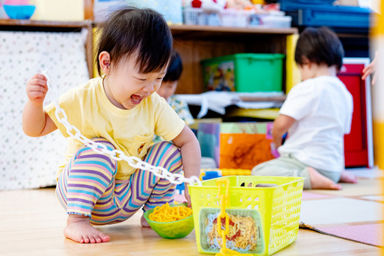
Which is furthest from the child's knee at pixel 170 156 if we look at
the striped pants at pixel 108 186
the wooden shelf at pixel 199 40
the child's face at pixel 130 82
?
the wooden shelf at pixel 199 40

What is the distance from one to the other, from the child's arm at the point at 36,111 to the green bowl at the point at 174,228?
311 millimetres

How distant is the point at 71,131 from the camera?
1.19 meters

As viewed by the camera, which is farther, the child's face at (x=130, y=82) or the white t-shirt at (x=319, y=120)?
the white t-shirt at (x=319, y=120)

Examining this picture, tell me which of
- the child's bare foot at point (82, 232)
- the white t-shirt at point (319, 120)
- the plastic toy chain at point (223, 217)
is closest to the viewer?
the plastic toy chain at point (223, 217)

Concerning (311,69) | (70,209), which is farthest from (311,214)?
(311,69)

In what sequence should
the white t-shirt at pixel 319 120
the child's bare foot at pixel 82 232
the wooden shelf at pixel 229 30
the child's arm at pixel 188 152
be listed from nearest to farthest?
the child's bare foot at pixel 82 232 < the child's arm at pixel 188 152 < the white t-shirt at pixel 319 120 < the wooden shelf at pixel 229 30

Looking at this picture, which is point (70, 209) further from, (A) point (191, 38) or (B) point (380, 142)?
(A) point (191, 38)

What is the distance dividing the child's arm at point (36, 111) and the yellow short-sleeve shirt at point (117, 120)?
22mm

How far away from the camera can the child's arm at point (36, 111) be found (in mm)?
1104

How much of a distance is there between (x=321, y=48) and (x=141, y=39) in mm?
1186

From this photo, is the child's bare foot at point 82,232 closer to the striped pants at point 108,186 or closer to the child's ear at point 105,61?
the striped pants at point 108,186

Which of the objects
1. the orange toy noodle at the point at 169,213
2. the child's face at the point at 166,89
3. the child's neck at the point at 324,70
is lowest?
the orange toy noodle at the point at 169,213

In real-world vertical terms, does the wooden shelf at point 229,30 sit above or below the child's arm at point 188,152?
above

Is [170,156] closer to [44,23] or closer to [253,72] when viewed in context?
[44,23]
